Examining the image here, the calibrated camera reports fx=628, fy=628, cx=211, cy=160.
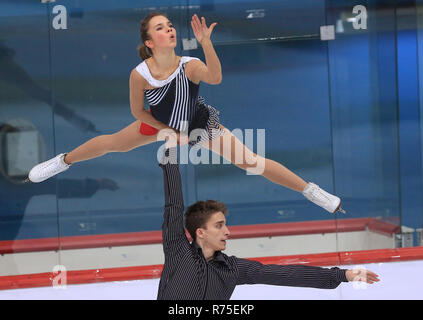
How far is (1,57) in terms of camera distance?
5062 mm

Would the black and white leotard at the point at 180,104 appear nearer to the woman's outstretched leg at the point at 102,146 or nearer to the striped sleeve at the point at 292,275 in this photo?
the woman's outstretched leg at the point at 102,146

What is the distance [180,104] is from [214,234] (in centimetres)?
75

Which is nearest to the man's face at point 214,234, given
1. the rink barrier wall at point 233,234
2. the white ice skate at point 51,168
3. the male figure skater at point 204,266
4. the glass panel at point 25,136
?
the male figure skater at point 204,266

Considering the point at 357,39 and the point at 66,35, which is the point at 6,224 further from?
the point at 357,39

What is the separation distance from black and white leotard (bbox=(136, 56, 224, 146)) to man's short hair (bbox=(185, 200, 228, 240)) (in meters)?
0.52

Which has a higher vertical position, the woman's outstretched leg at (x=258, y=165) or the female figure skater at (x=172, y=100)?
the female figure skater at (x=172, y=100)

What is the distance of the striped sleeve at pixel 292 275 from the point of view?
2.73 m

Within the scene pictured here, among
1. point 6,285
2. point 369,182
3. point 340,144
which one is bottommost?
point 6,285

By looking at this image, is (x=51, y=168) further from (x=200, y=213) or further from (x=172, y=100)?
(x=200, y=213)

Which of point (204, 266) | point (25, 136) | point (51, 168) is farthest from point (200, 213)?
point (25, 136)

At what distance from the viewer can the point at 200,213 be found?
277 centimetres

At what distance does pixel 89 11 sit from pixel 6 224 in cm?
190

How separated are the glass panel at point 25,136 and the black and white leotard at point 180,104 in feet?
7.24
